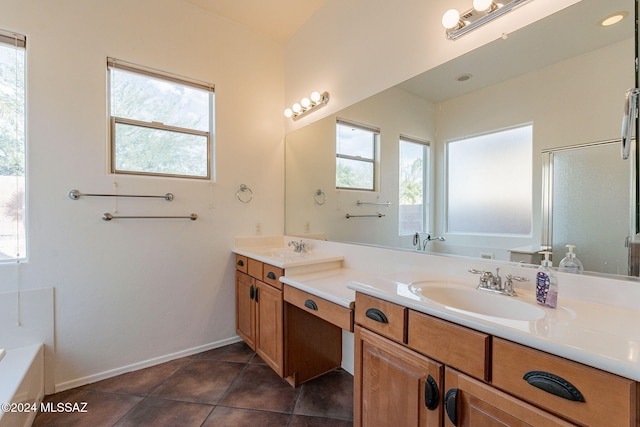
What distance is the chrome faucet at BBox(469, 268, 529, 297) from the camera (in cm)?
120

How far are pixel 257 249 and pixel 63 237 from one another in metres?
1.41

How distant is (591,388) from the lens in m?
0.70

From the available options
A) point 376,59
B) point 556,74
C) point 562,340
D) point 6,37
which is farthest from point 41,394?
point 556,74

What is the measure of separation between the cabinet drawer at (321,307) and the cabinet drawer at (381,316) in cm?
9

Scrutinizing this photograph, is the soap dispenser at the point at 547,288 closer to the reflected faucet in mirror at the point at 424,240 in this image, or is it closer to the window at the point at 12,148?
the reflected faucet in mirror at the point at 424,240

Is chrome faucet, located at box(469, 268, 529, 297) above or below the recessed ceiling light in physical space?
below

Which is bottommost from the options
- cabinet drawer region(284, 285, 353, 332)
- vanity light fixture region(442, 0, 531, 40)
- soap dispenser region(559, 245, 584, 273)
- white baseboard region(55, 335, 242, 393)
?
white baseboard region(55, 335, 242, 393)

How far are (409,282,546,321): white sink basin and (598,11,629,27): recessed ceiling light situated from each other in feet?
3.69

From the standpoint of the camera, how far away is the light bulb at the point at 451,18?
4.66 ft

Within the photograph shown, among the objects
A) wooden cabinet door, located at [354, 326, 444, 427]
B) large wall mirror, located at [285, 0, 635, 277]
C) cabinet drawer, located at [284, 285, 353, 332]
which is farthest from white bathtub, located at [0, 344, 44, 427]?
large wall mirror, located at [285, 0, 635, 277]

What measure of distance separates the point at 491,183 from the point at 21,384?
8.91 feet

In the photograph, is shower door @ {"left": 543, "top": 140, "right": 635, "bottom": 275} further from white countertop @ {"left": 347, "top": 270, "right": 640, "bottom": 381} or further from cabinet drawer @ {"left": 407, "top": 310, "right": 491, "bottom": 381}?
cabinet drawer @ {"left": 407, "top": 310, "right": 491, "bottom": 381}

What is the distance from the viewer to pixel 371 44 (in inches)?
78.7

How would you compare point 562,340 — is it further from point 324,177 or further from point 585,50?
point 324,177
